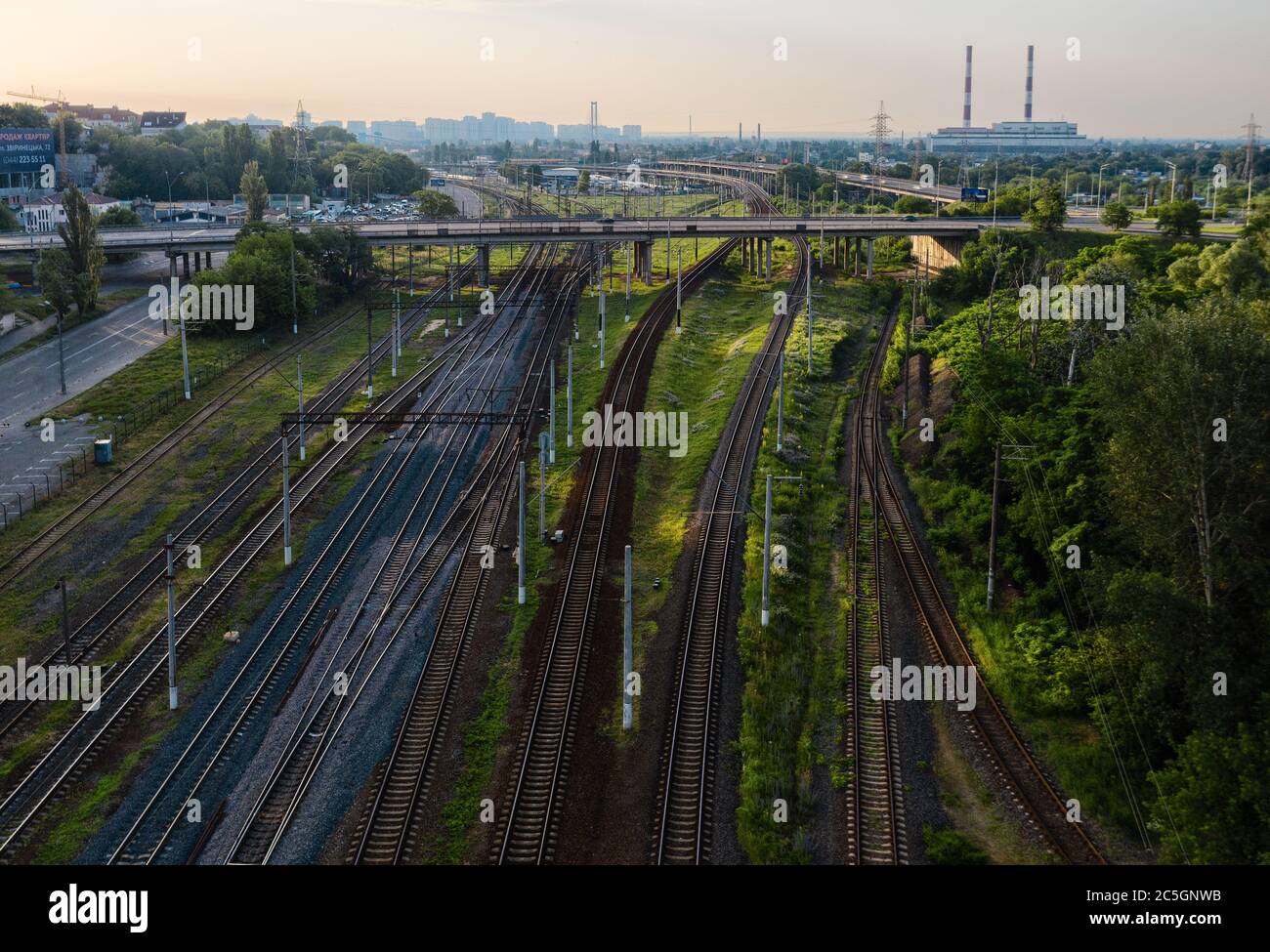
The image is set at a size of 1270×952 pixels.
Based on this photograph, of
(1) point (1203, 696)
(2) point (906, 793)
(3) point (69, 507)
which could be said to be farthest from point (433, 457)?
(1) point (1203, 696)

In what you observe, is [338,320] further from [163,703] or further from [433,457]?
[163,703]

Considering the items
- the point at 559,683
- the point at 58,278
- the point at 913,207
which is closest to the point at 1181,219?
the point at 913,207

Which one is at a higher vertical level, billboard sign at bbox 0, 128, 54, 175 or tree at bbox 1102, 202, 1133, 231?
billboard sign at bbox 0, 128, 54, 175

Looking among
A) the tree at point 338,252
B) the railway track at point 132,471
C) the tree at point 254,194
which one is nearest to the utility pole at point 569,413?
the railway track at point 132,471

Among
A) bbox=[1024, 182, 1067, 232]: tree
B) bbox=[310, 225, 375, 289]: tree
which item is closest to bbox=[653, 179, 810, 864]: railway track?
bbox=[310, 225, 375, 289]: tree

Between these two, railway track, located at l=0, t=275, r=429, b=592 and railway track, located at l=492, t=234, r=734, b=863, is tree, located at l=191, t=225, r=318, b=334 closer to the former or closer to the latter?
railway track, located at l=0, t=275, r=429, b=592

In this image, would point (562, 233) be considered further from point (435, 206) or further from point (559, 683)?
point (559, 683)

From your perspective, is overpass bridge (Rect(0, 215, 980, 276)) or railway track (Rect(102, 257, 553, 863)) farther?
overpass bridge (Rect(0, 215, 980, 276))
